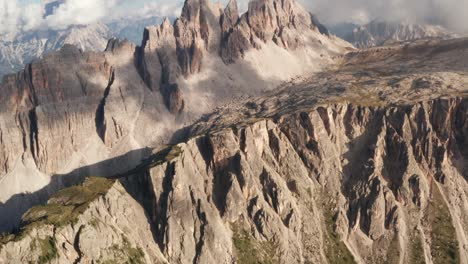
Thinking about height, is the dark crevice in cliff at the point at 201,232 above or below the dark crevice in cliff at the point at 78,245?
below

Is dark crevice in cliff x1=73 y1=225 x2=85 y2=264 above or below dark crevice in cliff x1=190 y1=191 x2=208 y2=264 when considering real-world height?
above

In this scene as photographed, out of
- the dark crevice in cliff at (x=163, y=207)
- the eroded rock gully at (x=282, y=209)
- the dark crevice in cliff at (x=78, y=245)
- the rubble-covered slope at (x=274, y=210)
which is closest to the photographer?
the dark crevice in cliff at (x=78, y=245)

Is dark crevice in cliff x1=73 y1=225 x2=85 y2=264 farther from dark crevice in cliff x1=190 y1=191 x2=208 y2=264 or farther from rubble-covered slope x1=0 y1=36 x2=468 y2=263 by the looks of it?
dark crevice in cliff x1=190 y1=191 x2=208 y2=264

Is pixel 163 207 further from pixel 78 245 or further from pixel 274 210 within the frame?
pixel 274 210

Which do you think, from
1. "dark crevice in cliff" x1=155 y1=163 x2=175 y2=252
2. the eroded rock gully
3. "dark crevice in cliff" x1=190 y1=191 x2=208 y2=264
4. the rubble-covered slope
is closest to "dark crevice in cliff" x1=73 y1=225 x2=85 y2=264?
the rubble-covered slope

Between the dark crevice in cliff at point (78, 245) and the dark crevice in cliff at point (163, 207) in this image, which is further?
the dark crevice in cliff at point (163, 207)

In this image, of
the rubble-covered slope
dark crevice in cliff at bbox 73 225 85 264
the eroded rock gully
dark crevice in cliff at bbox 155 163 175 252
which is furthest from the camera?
the eroded rock gully

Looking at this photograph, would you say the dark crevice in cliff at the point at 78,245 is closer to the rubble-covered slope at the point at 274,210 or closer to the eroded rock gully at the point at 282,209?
the rubble-covered slope at the point at 274,210

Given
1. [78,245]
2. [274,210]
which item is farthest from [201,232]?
[78,245]

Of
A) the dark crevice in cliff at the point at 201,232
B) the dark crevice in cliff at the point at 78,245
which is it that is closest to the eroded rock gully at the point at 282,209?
the dark crevice in cliff at the point at 201,232

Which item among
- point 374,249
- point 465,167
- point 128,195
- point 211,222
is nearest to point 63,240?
point 128,195

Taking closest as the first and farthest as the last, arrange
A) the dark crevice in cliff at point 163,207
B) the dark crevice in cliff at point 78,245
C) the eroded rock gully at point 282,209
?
the dark crevice in cliff at point 78,245 → the dark crevice in cliff at point 163,207 → the eroded rock gully at point 282,209
